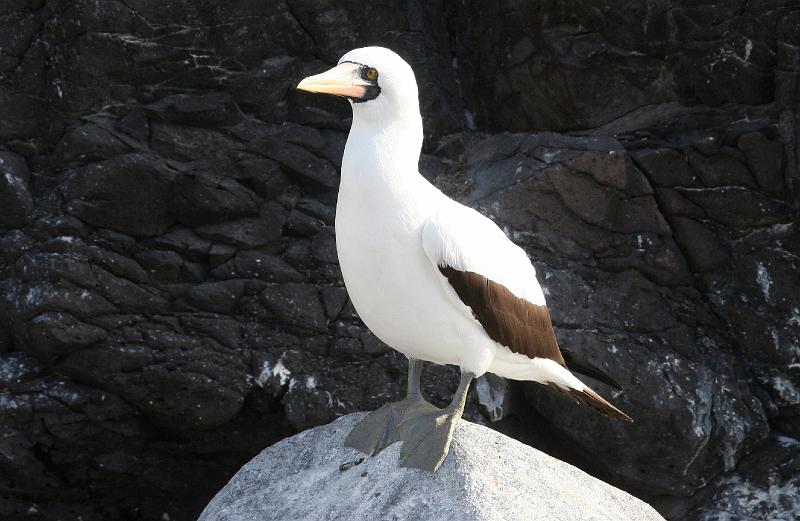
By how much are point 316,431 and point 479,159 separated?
3695mm

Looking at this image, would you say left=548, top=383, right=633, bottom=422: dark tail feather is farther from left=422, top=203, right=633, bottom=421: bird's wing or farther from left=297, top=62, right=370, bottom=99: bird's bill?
left=297, top=62, right=370, bottom=99: bird's bill

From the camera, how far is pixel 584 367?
4250 mm

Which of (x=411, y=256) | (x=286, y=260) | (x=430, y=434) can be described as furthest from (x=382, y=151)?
(x=286, y=260)

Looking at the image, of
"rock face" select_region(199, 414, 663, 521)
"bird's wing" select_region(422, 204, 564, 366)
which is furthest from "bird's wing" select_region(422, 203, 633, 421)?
"rock face" select_region(199, 414, 663, 521)

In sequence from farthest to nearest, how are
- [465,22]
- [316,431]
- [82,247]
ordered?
[465,22] → [82,247] → [316,431]

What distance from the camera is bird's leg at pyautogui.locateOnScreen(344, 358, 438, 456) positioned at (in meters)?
3.96

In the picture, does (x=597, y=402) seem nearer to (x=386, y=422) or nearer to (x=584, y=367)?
(x=584, y=367)

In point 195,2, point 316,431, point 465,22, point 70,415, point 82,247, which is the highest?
point 195,2

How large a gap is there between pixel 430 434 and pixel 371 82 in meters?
1.37

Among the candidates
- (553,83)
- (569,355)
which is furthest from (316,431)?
(553,83)

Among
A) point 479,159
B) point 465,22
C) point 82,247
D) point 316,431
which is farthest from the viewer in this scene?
point 465,22

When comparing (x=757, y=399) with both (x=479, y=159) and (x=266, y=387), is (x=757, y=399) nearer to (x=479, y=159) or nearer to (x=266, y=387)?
(x=479, y=159)

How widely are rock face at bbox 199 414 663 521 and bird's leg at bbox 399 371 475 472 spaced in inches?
1.8

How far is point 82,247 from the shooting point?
6672 millimetres
